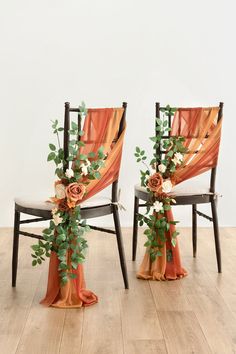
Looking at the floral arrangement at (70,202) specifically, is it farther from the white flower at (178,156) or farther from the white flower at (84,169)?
the white flower at (178,156)

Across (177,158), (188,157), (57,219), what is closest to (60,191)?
(57,219)

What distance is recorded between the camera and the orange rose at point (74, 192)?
3.02 metres

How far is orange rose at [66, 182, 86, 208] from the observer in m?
3.02

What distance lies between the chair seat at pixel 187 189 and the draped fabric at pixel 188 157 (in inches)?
2.1

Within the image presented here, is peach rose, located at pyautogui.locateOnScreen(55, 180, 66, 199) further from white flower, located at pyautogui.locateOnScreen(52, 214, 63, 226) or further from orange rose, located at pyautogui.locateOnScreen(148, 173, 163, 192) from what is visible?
orange rose, located at pyautogui.locateOnScreen(148, 173, 163, 192)

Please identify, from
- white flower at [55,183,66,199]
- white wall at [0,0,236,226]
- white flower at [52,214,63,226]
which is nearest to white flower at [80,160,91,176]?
white flower at [55,183,66,199]

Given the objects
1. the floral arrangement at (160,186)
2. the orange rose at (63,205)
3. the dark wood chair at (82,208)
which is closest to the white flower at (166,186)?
the floral arrangement at (160,186)

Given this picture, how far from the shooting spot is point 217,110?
11.9ft

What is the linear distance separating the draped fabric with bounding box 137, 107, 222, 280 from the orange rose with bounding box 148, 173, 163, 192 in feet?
0.38

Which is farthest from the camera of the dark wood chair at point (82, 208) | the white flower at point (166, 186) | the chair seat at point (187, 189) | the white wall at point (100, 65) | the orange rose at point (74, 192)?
the white wall at point (100, 65)

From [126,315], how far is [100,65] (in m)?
2.46

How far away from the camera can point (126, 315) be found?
2959 millimetres

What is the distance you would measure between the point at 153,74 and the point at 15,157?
3.79 feet

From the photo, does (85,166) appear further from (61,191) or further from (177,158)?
(177,158)
